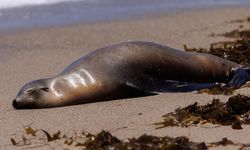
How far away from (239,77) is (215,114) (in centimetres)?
127

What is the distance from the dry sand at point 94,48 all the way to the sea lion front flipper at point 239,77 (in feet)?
0.54

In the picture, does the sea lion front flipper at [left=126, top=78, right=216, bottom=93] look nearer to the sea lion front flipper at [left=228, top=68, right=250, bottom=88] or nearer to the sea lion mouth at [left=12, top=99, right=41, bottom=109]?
the sea lion front flipper at [left=228, top=68, right=250, bottom=88]

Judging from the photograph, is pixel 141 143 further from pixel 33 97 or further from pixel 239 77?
pixel 239 77

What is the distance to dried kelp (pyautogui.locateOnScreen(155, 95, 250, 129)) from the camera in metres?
4.48

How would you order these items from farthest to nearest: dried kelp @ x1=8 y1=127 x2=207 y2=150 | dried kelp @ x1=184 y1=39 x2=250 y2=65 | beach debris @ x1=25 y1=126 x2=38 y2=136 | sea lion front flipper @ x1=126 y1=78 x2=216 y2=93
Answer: dried kelp @ x1=184 y1=39 x2=250 y2=65
sea lion front flipper @ x1=126 y1=78 x2=216 y2=93
beach debris @ x1=25 y1=126 x2=38 y2=136
dried kelp @ x1=8 y1=127 x2=207 y2=150

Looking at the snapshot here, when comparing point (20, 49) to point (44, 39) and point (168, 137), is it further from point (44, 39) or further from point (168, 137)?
point (168, 137)

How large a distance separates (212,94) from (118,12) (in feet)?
21.3

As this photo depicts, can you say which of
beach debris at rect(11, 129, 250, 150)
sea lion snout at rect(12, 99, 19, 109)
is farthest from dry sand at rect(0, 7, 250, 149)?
beach debris at rect(11, 129, 250, 150)

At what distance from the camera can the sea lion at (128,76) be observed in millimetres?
5445

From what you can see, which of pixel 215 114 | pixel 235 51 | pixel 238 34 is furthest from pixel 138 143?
pixel 238 34

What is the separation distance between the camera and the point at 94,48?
8.62 meters

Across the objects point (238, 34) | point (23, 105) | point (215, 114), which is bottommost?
point (215, 114)

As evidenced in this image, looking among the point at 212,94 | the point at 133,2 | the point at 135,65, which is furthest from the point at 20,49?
the point at 133,2

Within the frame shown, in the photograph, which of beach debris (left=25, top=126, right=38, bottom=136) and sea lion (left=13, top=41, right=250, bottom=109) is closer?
beach debris (left=25, top=126, right=38, bottom=136)
